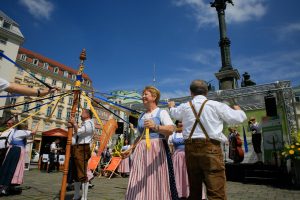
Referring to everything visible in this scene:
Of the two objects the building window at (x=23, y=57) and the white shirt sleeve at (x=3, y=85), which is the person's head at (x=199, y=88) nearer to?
the white shirt sleeve at (x=3, y=85)

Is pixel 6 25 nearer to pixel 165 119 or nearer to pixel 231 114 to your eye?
pixel 165 119

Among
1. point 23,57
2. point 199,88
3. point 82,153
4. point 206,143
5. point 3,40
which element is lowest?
point 82,153

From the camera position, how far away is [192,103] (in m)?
2.98

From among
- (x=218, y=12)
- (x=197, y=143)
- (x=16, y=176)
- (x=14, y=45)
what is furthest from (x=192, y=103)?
(x=14, y=45)

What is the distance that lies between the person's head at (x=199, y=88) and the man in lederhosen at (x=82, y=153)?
8.68 feet

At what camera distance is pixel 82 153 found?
4.69m

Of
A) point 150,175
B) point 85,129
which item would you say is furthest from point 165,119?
point 85,129

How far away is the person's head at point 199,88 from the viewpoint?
121 inches

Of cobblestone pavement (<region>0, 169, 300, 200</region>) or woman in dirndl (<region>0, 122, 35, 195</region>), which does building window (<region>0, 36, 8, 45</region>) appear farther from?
woman in dirndl (<region>0, 122, 35, 195</region>)

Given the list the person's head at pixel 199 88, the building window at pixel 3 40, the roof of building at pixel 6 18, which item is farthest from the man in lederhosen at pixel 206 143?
the roof of building at pixel 6 18

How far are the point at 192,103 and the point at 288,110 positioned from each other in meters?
8.65

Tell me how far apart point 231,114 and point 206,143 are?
1.62 feet

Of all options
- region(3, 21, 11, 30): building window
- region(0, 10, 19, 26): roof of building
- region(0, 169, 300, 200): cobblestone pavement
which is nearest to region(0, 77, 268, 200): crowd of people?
region(0, 169, 300, 200): cobblestone pavement

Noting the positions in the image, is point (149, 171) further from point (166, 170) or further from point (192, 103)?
point (192, 103)
